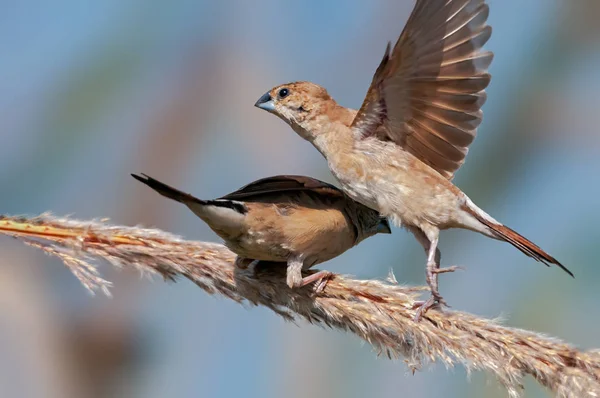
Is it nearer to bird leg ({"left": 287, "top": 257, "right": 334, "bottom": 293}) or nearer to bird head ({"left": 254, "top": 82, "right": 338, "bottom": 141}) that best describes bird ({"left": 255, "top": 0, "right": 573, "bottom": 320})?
bird head ({"left": 254, "top": 82, "right": 338, "bottom": 141})

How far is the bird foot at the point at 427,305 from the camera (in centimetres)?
171

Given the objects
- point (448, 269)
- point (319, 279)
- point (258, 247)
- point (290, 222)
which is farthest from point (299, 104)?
point (448, 269)

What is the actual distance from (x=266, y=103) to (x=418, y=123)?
1.51ft

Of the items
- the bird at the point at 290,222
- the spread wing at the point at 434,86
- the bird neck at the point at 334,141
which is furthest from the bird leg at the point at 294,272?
the spread wing at the point at 434,86

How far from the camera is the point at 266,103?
2270mm

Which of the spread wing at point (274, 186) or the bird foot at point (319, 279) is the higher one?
the spread wing at point (274, 186)

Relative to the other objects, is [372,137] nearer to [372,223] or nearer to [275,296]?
[372,223]

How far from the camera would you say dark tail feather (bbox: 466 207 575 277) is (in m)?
1.94

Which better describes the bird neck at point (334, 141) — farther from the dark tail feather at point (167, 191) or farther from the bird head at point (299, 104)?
the dark tail feather at point (167, 191)

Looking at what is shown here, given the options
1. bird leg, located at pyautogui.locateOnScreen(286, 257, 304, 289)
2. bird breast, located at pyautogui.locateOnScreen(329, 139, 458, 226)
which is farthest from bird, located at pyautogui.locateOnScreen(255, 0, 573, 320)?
bird leg, located at pyautogui.locateOnScreen(286, 257, 304, 289)

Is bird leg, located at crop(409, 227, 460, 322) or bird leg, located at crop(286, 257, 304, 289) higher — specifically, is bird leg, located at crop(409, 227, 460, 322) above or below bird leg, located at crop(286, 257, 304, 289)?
below

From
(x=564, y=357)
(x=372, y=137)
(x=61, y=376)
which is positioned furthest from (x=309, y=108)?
(x=61, y=376)

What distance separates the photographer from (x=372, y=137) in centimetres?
225

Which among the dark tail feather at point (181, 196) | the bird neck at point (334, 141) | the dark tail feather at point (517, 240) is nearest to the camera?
the dark tail feather at point (181, 196)
